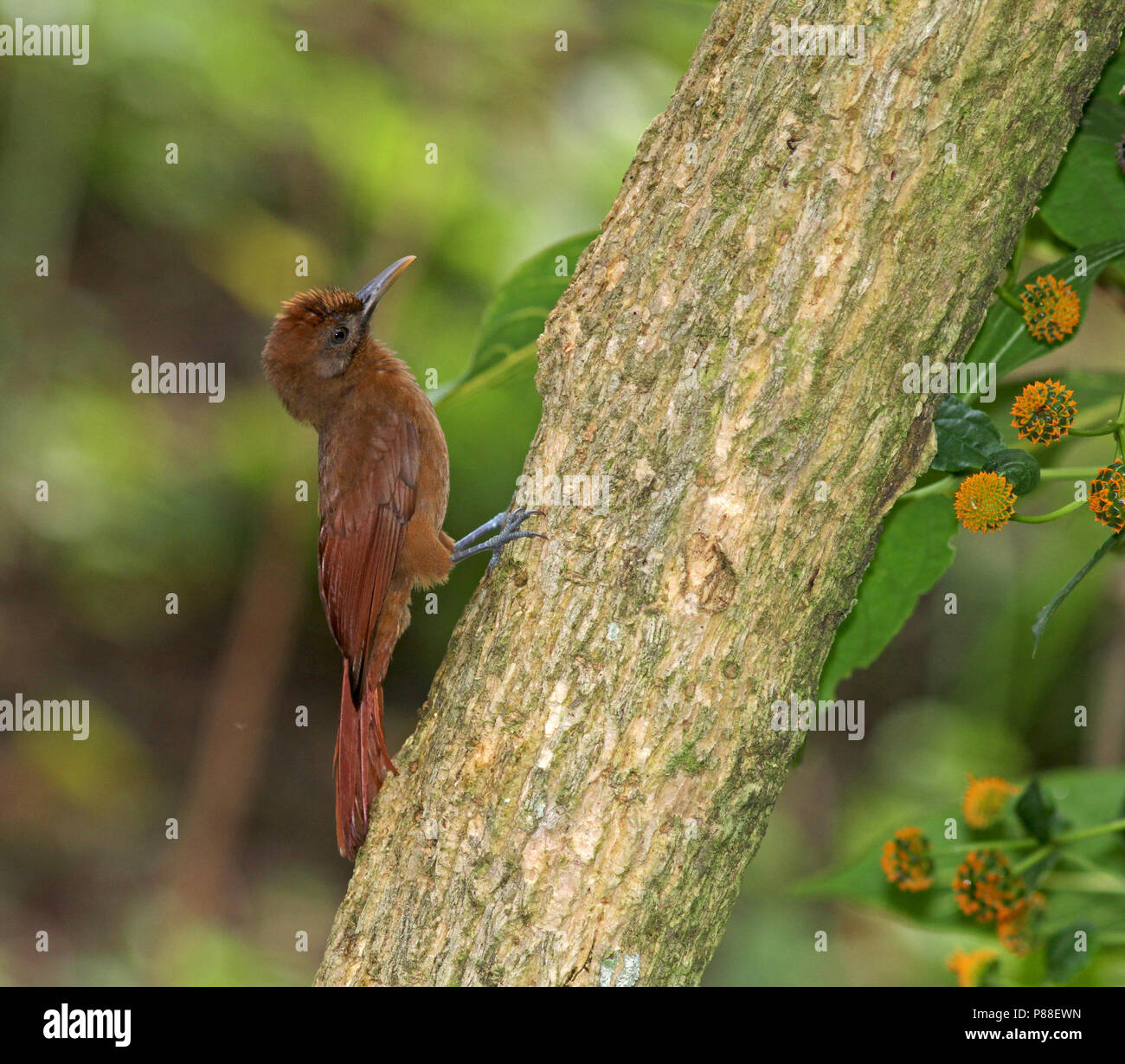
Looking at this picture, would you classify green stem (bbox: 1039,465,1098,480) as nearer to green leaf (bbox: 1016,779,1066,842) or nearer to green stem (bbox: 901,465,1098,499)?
green stem (bbox: 901,465,1098,499)

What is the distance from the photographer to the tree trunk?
1.73m

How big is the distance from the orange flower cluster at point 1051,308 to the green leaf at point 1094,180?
0.29m

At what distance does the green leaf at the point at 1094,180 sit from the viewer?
221 centimetres

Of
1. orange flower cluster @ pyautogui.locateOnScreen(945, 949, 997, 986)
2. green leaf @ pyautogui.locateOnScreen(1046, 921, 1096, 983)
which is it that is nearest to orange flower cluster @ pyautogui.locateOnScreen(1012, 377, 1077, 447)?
green leaf @ pyautogui.locateOnScreen(1046, 921, 1096, 983)

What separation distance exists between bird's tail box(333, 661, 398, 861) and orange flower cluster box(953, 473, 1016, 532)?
1.14m

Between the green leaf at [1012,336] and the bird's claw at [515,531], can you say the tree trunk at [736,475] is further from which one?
the green leaf at [1012,336]

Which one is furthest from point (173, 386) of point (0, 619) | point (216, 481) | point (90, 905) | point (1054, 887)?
point (1054, 887)

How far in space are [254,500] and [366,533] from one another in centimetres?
299

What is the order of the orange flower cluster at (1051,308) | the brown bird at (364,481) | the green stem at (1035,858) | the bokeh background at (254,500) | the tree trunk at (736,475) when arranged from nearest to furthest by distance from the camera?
the tree trunk at (736,475) < the orange flower cluster at (1051,308) < the green stem at (1035,858) < the brown bird at (364,481) < the bokeh background at (254,500)

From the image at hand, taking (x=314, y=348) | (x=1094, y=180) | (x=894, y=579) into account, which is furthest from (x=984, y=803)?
(x=314, y=348)

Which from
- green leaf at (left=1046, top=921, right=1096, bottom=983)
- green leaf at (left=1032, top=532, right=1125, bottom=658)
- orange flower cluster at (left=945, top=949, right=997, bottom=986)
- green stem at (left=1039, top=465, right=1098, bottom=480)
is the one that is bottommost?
orange flower cluster at (left=945, top=949, right=997, bottom=986)

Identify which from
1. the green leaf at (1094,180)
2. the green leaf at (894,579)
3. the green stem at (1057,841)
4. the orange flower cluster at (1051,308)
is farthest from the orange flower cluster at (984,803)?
the green leaf at (1094,180)

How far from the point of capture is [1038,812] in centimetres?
229

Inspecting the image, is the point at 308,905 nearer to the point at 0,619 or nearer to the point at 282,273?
the point at 0,619
